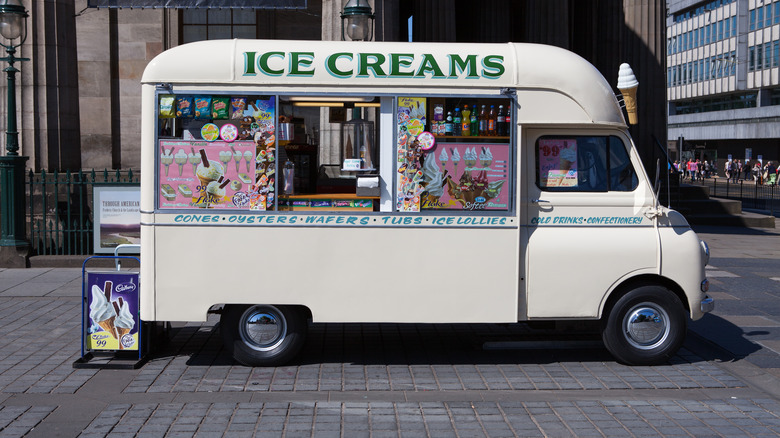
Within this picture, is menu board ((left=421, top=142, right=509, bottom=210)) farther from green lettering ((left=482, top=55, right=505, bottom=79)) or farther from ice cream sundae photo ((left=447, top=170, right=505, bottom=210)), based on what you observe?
green lettering ((left=482, top=55, right=505, bottom=79))

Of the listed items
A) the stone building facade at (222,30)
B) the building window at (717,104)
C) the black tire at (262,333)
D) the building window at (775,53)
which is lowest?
the black tire at (262,333)

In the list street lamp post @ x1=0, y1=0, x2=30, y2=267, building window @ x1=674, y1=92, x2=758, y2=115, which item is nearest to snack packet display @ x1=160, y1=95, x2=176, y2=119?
street lamp post @ x1=0, y1=0, x2=30, y2=267

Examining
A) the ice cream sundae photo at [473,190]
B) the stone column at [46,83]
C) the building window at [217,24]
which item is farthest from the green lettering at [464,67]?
the building window at [217,24]

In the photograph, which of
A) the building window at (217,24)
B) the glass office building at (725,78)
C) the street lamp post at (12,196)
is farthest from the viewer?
the glass office building at (725,78)

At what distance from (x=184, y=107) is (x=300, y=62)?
1.09 m

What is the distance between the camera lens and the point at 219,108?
747 centimetres

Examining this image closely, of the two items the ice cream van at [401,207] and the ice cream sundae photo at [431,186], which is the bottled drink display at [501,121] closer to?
the ice cream van at [401,207]

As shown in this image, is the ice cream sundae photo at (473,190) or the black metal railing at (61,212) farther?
the black metal railing at (61,212)

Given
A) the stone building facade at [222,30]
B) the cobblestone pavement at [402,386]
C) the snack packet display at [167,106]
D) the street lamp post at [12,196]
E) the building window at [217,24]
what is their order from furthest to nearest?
the building window at [217,24] → the stone building facade at [222,30] → the street lamp post at [12,196] → the snack packet display at [167,106] → the cobblestone pavement at [402,386]

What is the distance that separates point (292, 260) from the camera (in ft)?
24.6

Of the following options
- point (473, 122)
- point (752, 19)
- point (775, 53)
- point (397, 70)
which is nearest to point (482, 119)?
point (473, 122)

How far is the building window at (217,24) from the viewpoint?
20.7 m

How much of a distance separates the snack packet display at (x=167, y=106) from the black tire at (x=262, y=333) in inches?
69.9

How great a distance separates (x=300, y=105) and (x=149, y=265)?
195 cm
